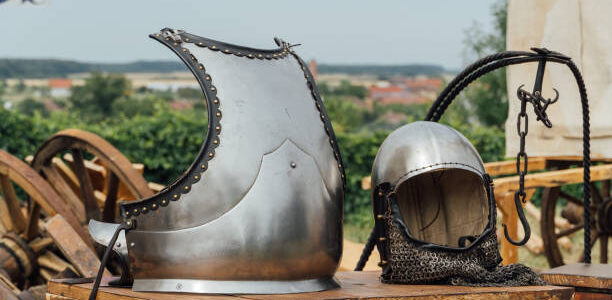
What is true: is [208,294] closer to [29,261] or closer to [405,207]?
[405,207]

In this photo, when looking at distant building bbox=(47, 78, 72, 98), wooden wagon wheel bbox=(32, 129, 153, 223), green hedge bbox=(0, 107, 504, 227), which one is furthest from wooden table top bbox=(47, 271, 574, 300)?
distant building bbox=(47, 78, 72, 98)

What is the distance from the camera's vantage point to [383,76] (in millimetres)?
38625

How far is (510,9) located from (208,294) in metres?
3.62

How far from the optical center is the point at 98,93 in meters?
30.3

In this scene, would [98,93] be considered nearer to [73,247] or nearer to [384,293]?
[73,247]

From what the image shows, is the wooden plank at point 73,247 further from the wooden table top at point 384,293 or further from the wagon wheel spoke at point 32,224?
the wooden table top at point 384,293

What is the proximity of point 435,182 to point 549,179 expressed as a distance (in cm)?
195

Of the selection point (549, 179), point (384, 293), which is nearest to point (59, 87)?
point (549, 179)

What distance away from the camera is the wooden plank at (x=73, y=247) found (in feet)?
11.6

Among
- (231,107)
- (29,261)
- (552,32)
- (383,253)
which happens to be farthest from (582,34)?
(29,261)

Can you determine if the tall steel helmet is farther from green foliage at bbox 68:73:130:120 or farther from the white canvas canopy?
green foliage at bbox 68:73:130:120

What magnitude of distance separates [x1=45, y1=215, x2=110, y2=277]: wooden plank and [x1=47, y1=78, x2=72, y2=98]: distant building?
92.8 feet

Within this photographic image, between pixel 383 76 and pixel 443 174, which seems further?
pixel 383 76

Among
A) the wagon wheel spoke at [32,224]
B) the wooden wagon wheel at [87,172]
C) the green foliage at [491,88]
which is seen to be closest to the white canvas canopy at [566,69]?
the wooden wagon wheel at [87,172]
